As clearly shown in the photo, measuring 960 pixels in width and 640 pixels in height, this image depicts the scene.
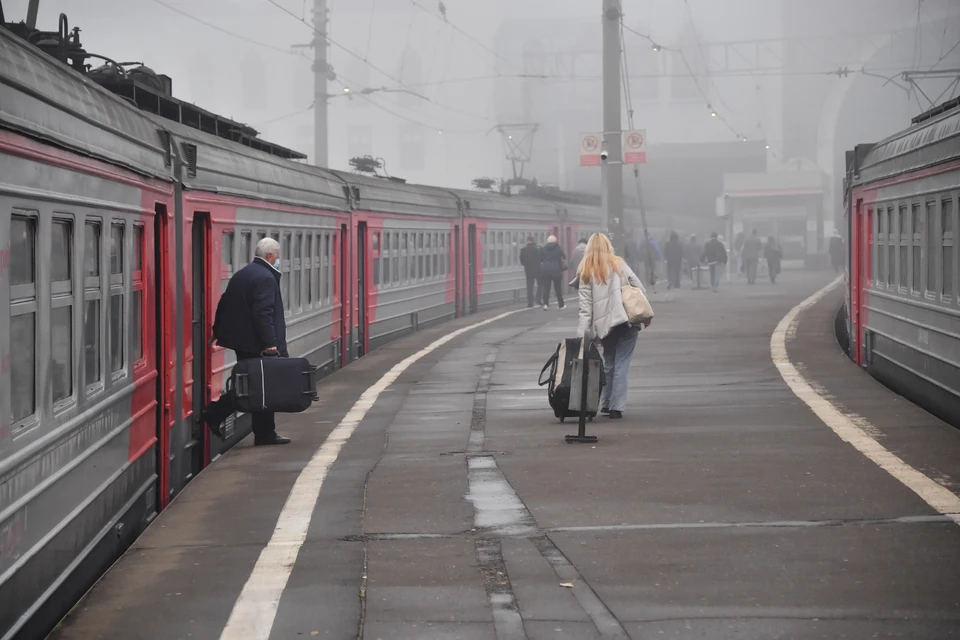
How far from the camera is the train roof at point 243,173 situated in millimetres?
10633

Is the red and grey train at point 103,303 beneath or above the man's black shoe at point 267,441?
above

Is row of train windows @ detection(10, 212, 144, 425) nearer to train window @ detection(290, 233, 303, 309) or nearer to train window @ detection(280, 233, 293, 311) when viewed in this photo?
train window @ detection(280, 233, 293, 311)

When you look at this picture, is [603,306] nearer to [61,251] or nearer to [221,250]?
[221,250]

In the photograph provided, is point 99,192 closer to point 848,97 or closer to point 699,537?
point 699,537

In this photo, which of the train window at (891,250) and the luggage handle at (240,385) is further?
the train window at (891,250)

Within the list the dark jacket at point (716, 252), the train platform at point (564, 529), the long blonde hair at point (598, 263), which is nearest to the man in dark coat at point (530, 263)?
the dark jacket at point (716, 252)

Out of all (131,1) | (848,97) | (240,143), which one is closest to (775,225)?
(848,97)

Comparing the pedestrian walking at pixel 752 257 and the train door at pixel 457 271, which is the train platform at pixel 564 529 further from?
the pedestrian walking at pixel 752 257

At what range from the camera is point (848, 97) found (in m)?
85.1

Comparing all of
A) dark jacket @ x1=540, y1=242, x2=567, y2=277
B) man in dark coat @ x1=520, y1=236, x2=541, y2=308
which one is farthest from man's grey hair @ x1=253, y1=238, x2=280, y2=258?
man in dark coat @ x1=520, y1=236, x2=541, y2=308

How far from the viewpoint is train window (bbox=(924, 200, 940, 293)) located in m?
12.1

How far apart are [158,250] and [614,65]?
66.3 ft

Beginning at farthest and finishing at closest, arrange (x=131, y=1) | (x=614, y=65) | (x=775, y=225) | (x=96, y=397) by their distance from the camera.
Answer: (x=131, y=1), (x=775, y=225), (x=614, y=65), (x=96, y=397)

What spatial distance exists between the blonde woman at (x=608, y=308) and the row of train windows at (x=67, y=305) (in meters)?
4.49
